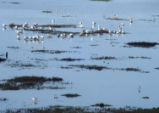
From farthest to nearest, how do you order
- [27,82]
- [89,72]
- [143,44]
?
[143,44]
[89,72]
[27,82]

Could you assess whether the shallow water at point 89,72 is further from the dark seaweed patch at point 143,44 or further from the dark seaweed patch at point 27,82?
the dark seaweed patch at point 27,82

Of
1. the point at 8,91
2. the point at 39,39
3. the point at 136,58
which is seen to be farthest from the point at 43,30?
the point at 8,91

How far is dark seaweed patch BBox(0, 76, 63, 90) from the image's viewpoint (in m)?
29.3

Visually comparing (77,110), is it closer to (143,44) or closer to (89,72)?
(89,72)

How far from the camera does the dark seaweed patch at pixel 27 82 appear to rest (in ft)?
96.1

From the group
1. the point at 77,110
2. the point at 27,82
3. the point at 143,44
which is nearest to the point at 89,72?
the point at 27,82

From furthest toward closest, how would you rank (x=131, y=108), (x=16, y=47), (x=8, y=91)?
(x=16, y=47), (x=8, y=91), (x=131, y=108)

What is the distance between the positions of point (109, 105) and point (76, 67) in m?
11.7

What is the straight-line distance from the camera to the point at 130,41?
180 feet

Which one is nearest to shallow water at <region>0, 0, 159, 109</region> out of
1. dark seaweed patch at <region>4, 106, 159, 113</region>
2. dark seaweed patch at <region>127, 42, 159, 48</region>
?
Result: dark seaweed patch at <region>127, 42, 159, 48</region>

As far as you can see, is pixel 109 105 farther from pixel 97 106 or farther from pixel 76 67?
pixel 76 67

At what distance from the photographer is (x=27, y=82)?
30766 millimetres

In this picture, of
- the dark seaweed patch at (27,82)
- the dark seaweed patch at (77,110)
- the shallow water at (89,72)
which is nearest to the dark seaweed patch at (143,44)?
the shallow water at (89,72)

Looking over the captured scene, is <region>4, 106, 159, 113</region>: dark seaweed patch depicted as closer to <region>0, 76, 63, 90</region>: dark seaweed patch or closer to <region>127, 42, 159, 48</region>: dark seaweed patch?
<region>0, 76, 63, 90</region>: dark seaweed patch
